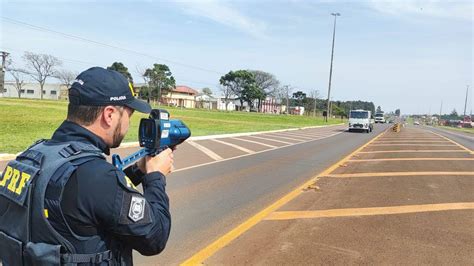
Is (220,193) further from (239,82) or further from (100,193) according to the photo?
(239,82)

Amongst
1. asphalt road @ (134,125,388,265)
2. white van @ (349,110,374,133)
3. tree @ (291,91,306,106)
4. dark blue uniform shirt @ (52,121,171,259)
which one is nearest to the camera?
dark blue uniform shirt @ (52,121,171,259)

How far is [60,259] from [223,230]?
3.98 metres

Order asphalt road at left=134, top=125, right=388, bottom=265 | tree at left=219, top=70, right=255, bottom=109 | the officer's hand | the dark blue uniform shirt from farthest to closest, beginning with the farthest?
tree at left=219, top=70, right=255, bottom=109 → asphalt road at left=134, top=125, right=388, bottom=265 → the officer's hand → the dark blue uniform shirt

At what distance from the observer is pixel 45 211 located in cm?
166

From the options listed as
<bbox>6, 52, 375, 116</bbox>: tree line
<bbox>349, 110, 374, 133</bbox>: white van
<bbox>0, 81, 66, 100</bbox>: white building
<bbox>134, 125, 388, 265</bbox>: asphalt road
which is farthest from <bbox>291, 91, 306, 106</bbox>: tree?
<bbox>134, 125, 388, 265</bbox>: asphalt road

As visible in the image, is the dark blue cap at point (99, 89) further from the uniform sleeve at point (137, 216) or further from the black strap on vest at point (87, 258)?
the black strap on vest at point (87, 258)

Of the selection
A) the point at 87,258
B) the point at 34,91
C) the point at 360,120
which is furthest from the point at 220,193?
the point at 34,91

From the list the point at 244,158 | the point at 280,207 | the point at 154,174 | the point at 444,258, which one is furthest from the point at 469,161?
the point at 154,174

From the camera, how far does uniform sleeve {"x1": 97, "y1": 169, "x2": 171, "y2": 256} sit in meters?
1.69

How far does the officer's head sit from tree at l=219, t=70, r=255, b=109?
101 meters

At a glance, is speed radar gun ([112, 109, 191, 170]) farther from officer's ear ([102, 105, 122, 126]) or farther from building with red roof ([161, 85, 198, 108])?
building with red roof ([161, 85, 198, 108])

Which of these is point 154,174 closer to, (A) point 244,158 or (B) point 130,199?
(B) point 130,199

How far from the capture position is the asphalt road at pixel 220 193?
16.7 feet

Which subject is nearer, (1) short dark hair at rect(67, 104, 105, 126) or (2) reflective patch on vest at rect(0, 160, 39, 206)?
(2) reflective patch on vest at rect(0, 160, 39, 206)
